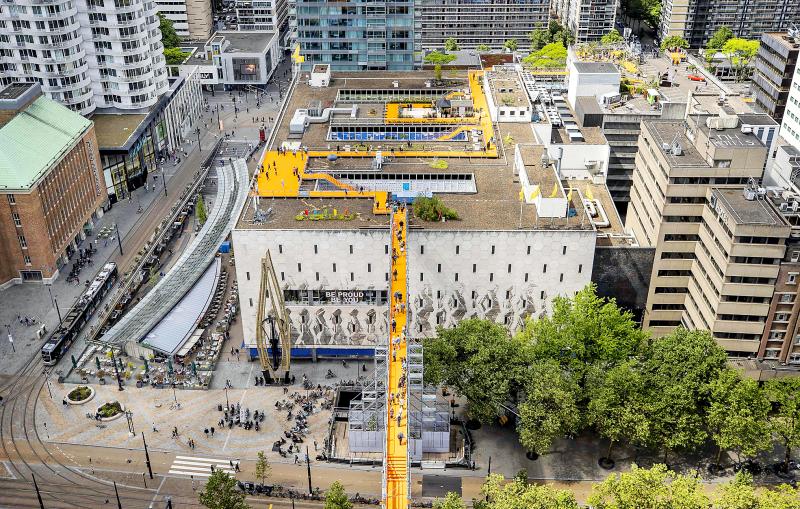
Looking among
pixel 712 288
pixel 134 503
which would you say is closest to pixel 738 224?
pixel 712 288

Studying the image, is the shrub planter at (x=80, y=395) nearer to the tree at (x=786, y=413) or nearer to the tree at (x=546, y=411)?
the tree at (x=546, y=411)

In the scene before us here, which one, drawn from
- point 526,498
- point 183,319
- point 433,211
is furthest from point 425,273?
point 183,319

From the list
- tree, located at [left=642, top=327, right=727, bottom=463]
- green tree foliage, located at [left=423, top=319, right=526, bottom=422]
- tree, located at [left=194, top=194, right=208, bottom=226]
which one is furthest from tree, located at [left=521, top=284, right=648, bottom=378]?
tree, located at [left=194, top=194, right=208, bottom=226]

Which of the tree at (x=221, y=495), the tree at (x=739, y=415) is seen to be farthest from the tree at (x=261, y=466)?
the tree at (x=739, y=415)

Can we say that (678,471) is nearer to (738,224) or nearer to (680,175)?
(738,224)

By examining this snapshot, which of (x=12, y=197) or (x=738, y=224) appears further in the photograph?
(x=12, y=197)

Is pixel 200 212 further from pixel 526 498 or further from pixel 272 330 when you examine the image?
pixel 526 498
